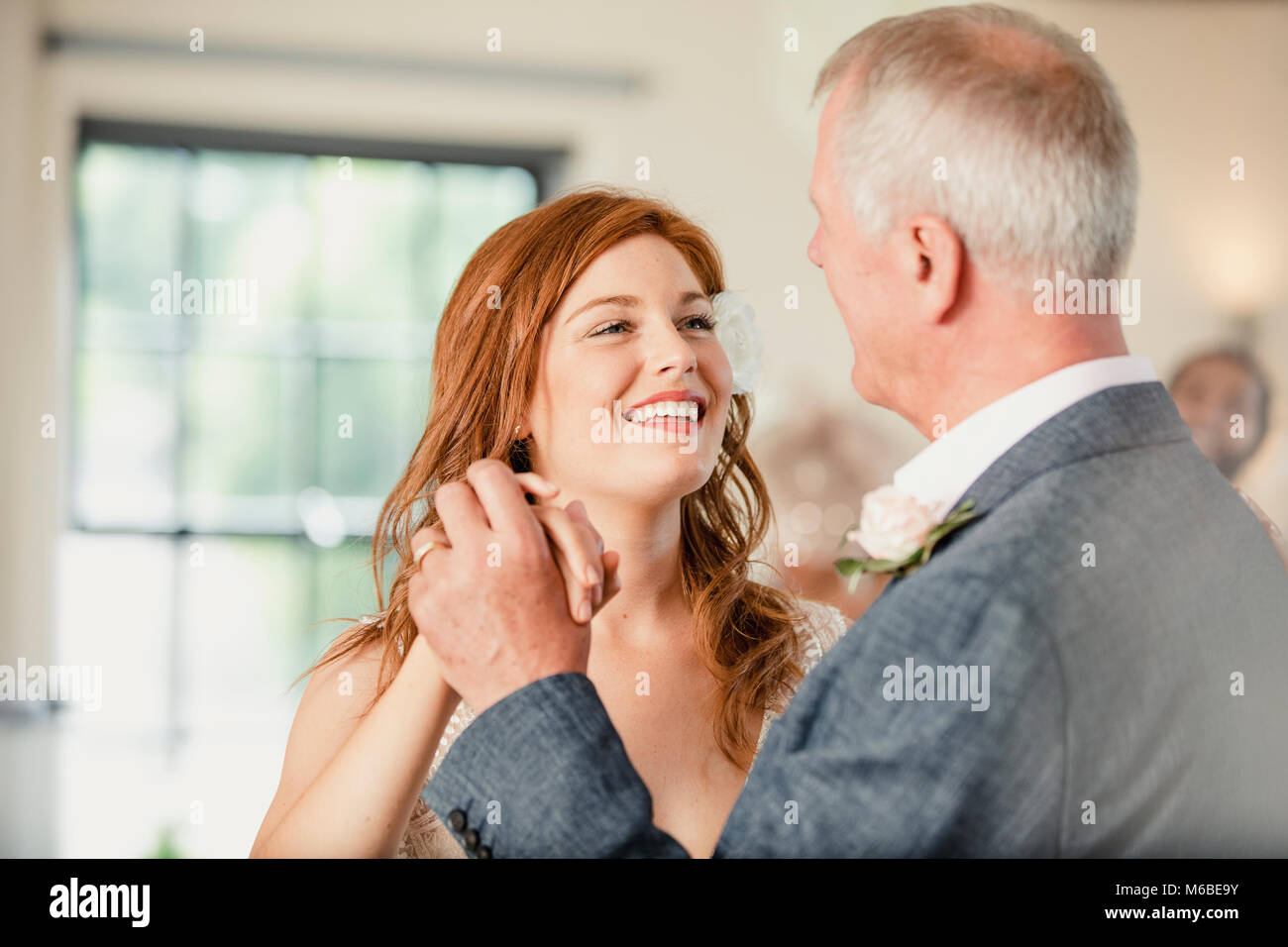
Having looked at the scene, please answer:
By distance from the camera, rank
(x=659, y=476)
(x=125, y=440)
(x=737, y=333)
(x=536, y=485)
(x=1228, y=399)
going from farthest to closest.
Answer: (x=1228, y=399)
(x=125, y=440)
(x=737, y=333)
(x=659, y=476)
(x=536, y=485)

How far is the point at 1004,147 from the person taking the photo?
95cm

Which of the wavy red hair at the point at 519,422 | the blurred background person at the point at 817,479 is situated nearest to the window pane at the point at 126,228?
the blurred background person at the point at 817,479

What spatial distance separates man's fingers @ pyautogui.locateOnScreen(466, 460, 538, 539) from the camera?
1.03 m

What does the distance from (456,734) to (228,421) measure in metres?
2.27

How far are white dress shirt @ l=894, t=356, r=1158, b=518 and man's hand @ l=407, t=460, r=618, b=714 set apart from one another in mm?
314

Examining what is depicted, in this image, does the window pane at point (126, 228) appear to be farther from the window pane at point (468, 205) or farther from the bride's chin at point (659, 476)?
the bride's chin at point (659, 476)

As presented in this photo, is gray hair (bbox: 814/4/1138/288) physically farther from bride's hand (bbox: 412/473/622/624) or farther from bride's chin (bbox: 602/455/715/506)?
bride's chin (bbox: 602/455/715/506)

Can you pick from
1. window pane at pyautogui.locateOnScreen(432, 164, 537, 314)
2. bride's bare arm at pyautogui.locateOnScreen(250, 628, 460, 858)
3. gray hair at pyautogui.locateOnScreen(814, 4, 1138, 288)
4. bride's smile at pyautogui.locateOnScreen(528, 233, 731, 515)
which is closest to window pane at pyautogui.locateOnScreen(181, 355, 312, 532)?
window pane at pyautogui.locateOnScreen(432, 164, 537, 314)

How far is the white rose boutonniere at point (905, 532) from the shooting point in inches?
36.5

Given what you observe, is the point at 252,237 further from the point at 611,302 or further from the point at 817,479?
the point at 611,302

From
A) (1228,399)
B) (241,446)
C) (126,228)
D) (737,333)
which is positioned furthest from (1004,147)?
(1228,399)

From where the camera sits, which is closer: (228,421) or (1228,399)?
(228,421)
